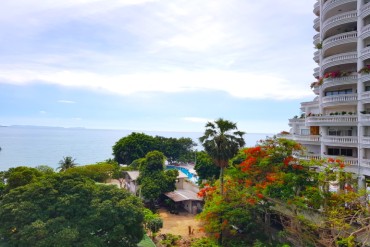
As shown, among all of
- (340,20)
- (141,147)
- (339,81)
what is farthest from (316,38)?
(141,147)

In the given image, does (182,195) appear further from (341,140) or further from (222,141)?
(341,140)

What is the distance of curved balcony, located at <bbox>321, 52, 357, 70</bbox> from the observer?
2162 cm

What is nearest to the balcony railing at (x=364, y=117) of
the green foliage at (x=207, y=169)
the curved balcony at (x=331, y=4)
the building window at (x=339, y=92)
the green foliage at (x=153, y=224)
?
the building window at (x=339, y=92)

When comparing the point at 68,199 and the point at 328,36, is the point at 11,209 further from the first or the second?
the point at 328,36

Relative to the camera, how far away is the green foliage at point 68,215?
1417 centimetres

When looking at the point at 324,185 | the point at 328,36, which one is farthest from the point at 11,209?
the point at 328,36

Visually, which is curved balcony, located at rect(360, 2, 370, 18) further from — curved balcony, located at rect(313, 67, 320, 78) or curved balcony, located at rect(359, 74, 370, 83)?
curved balcony, located at rect(313, 67, 320, 78)

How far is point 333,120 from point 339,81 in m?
3.56

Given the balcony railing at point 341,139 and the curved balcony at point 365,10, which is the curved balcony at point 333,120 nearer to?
the balcony railing at point 341,139

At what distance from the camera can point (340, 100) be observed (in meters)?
22.0

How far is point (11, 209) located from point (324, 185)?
1881cm

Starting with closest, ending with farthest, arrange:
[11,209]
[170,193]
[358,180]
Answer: [11,209], [358,180], [170,193]

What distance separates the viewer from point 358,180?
19.1 meters

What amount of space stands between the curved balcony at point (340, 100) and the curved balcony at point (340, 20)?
6304 millimetres
